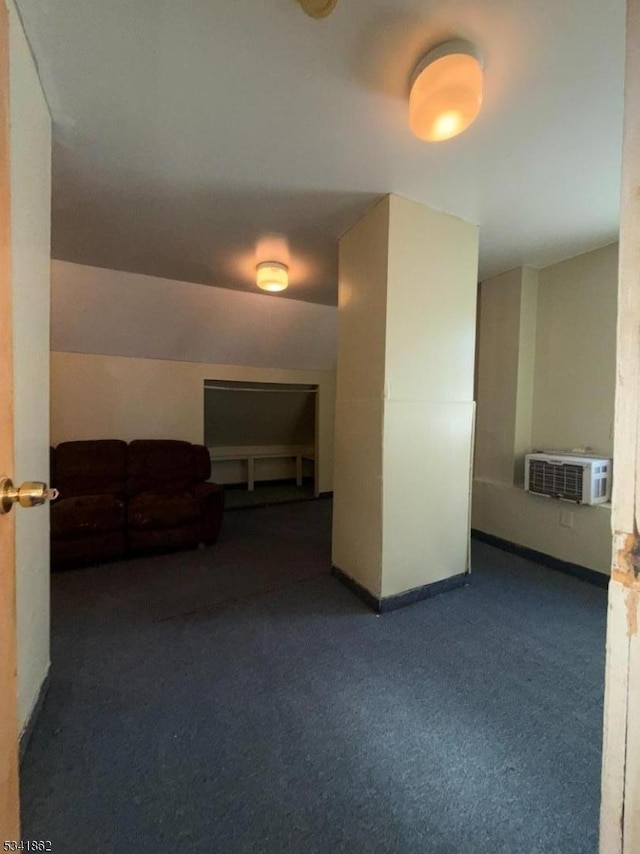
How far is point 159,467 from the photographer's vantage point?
11.0 feet

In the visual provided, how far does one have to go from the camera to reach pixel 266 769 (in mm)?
1154

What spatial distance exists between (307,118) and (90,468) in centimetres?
312

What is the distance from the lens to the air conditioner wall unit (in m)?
2.41

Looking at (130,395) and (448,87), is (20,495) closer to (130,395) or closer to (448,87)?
(448,87)

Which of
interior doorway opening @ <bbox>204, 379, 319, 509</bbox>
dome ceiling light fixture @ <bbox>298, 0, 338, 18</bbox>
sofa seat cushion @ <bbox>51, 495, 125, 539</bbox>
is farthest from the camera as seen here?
interior doorway opening @ <bbox>204, 379, 319, 509</bbox>

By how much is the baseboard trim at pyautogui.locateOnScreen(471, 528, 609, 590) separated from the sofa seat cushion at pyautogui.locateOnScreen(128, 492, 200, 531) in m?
2.67

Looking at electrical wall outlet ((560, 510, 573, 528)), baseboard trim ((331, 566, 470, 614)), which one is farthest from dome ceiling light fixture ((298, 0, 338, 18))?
electrical wall outlet ((560, 510, 573, 528))

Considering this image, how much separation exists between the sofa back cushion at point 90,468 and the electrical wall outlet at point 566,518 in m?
3.74

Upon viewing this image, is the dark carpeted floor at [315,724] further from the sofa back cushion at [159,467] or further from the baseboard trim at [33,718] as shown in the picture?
the sofa back cushion at [159,467]

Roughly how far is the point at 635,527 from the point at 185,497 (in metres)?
3.02

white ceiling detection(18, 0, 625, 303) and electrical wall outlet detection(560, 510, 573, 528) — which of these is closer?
white ceiling detection(18, 0, 625, 303)

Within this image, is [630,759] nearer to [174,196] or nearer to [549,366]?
[174,196]

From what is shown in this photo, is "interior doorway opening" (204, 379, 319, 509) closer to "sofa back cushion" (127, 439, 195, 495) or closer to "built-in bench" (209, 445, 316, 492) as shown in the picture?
"built-in bench" (209, 445, 316, 492)

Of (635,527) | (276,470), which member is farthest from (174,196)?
(276,470)
